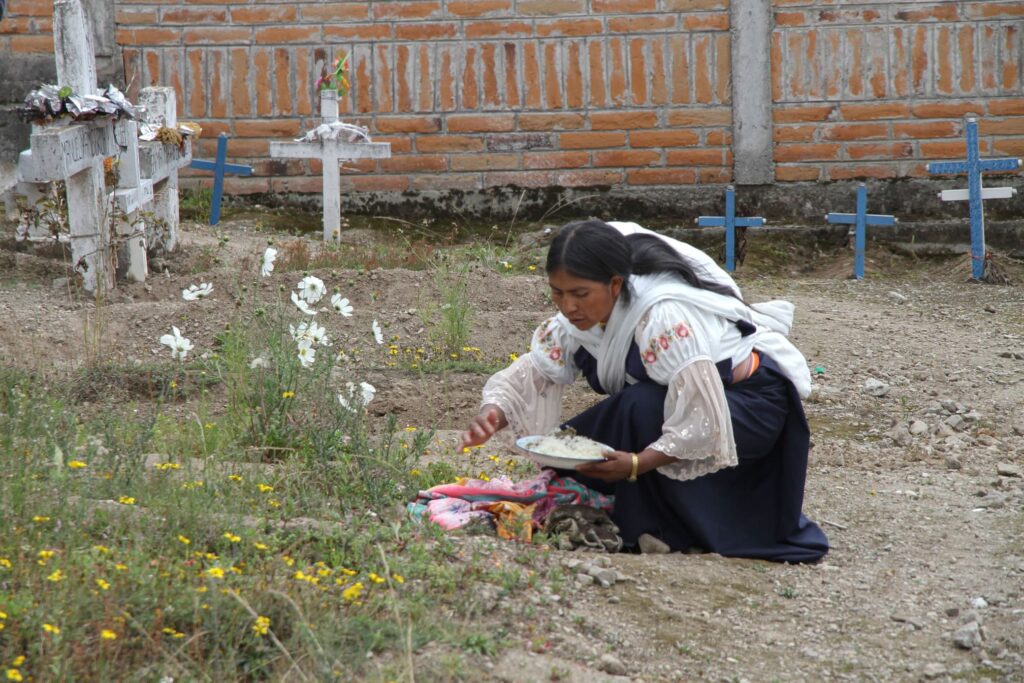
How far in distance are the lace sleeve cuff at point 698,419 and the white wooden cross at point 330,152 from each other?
513cm

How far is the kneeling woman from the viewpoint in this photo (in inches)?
146

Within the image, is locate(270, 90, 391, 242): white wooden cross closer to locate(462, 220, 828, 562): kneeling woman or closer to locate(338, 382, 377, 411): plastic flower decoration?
locate(338, 382, 377, 411): plastic flower decoration

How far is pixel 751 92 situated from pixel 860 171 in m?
0.99

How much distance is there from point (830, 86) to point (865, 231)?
3.49 feet

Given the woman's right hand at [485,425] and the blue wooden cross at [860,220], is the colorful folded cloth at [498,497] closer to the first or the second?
the woman's right hand at [485,425]

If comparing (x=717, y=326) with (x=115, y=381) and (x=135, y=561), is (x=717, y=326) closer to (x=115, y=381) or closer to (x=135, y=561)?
(x=135, y=561)

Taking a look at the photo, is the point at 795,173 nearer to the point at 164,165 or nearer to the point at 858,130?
the point at 858,130

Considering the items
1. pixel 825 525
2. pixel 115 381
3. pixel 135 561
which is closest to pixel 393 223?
pixel 115 381

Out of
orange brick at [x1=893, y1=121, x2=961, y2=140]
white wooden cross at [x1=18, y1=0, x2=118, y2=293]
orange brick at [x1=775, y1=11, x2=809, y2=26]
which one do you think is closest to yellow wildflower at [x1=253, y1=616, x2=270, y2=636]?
white wooden cross at [x1=18, y1=0, x2=118, y2=293]

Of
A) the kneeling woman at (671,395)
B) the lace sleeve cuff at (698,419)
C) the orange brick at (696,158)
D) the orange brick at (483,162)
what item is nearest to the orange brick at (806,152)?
the orange brick at (696,158)

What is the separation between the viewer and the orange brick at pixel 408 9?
8.98 m

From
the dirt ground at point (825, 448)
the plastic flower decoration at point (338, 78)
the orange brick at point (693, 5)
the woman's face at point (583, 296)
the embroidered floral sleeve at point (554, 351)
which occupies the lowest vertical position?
the dirt ground at point (825, 448)

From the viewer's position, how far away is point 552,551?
3.58 metres

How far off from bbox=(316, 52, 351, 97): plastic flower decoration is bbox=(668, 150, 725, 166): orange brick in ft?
7.80
